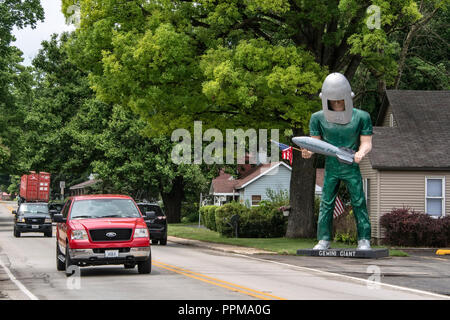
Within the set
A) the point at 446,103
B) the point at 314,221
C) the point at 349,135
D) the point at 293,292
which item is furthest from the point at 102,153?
the point at 349,135

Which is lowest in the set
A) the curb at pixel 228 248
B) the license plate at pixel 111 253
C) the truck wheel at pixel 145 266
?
the curb at pixel 228 248

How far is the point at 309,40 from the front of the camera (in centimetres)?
2780

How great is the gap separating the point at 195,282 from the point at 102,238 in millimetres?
2704

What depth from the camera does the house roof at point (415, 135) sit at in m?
30.6

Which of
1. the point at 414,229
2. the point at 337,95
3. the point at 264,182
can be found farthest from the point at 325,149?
the point at 264,182

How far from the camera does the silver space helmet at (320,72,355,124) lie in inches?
325

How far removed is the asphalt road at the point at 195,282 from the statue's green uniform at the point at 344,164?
4.59 metres

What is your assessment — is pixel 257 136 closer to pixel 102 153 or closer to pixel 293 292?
pixel 293 292

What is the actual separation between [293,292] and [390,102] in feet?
68.1

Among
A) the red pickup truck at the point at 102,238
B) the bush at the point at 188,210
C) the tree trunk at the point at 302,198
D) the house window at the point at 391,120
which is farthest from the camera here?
the bush at the point at 188,210

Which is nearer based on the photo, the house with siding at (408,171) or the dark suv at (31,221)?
the house with siding at (408,171)

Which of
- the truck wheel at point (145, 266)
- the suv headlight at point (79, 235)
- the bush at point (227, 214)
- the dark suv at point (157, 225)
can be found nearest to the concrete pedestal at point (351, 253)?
the suv headlight at point (79, 235)

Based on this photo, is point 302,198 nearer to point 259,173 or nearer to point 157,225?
point 157,225

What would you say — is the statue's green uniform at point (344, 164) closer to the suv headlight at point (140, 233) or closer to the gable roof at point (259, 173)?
the suv headlight at point (140, 233)
